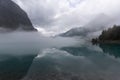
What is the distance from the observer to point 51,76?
3472cm

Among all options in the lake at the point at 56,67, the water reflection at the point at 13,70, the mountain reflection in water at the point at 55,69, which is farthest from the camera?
the lake at the point at 56,67

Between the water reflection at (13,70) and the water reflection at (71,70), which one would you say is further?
the water reflection at (71,70)

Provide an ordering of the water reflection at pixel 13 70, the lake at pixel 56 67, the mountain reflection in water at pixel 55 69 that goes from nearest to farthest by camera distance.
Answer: the water reflection at pixel 13 70, the mountain reflection in water at pixel 55 69, the lake at pixel 56 67

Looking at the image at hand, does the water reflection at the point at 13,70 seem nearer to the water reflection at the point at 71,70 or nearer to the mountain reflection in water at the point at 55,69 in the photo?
the mountain reflection in water at the point at 55,69

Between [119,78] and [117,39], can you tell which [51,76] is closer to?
[119,78]

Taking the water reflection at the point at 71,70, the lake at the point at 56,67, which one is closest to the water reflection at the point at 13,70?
the lake at the point at 56,67

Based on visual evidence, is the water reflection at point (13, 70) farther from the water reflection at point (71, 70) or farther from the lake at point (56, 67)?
the water reflection at point (71, 70)

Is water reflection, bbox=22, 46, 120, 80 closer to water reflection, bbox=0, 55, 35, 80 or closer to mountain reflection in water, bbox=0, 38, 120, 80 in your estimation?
mountain reflection in water, bbox=0, 38, 120, 80

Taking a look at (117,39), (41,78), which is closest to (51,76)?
(41,78)

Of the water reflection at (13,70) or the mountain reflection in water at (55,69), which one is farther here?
the mountain reflection in water at (55,69)

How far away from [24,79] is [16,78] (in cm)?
188

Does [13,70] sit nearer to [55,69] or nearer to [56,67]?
[55,69]

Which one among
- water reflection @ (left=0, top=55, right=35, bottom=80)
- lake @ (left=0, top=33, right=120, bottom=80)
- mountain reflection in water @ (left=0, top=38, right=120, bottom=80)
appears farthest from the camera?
lake @ (left=0, top=33, right=120, bottom=80)

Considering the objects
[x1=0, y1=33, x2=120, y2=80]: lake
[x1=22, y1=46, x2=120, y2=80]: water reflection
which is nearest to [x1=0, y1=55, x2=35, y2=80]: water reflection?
[x1=0, y1=33, x2=120, y2=80]: lake
